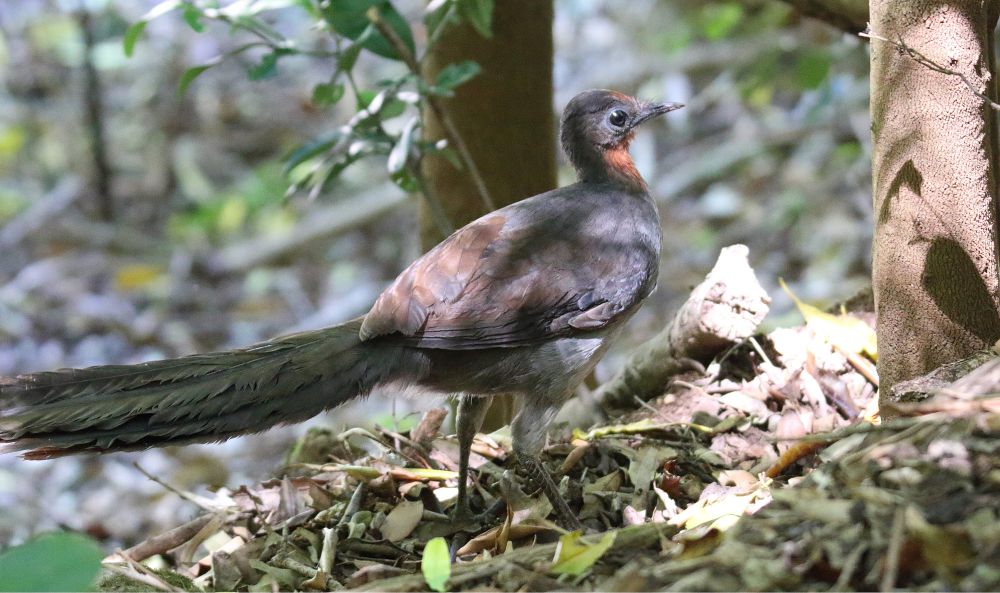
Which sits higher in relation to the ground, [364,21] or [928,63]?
[364,21]

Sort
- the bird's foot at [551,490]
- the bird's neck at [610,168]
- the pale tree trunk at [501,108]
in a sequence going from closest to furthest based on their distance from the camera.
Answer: the bird's foot at [551,490], the bird's neck at [610,168], the pale tree trunk at [501,108]

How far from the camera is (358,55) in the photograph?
4039mm

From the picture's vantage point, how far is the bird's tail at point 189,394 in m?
2.93

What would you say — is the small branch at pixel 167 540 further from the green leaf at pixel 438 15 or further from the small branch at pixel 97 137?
the small branch at pixel 97 137

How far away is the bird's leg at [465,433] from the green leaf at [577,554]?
1.04m

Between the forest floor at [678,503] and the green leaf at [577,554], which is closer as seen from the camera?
the forest floor at [678,503]

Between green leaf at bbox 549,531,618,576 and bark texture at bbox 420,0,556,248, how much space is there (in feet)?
7.73

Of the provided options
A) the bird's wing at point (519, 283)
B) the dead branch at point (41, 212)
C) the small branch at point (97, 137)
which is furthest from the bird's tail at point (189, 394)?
the small branch at point (97, 137)

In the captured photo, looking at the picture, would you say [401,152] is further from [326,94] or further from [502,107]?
[502,107]

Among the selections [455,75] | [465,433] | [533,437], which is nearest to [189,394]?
[465,433]

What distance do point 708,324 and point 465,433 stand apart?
41.6 inches

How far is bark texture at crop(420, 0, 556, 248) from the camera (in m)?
4.63

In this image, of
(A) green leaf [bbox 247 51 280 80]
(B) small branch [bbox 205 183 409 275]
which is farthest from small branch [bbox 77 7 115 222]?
(A) green leaf [bbox 247 51 280 80]

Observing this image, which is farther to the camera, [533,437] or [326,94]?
[326,94]
